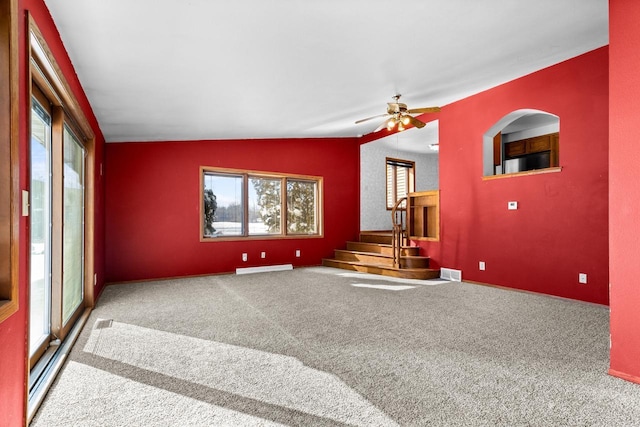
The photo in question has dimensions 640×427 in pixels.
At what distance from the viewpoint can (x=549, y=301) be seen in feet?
13.3

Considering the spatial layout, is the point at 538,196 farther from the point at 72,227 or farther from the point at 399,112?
the point at 72,227

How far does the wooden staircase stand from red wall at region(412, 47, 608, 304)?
16.1 inches

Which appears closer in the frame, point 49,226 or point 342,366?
point 342,366

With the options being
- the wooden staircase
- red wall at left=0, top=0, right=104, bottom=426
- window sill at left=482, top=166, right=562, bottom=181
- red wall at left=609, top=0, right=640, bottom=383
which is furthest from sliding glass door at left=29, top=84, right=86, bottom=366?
window sill at left=482, top=166, right=562, bottom=181

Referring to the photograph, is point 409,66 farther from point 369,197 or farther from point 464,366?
point 369,197

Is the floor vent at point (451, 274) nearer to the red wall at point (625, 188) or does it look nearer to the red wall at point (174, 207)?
the red wall at point (174, 207)

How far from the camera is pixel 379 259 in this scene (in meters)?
6.46

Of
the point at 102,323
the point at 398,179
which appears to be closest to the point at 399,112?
the point at 102,323

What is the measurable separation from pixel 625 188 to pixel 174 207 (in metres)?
5.68

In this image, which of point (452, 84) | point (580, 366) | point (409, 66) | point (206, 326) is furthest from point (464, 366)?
point (452, 84)

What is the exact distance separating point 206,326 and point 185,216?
3.08 meters

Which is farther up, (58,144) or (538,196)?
(58,144)

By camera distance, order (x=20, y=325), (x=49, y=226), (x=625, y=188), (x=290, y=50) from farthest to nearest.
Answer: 1. (x=290, y=50)
2. (x=49, y=226)
3. (x=625, y=188)
4. (x=20, y=325)

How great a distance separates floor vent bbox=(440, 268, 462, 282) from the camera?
17.8ft
